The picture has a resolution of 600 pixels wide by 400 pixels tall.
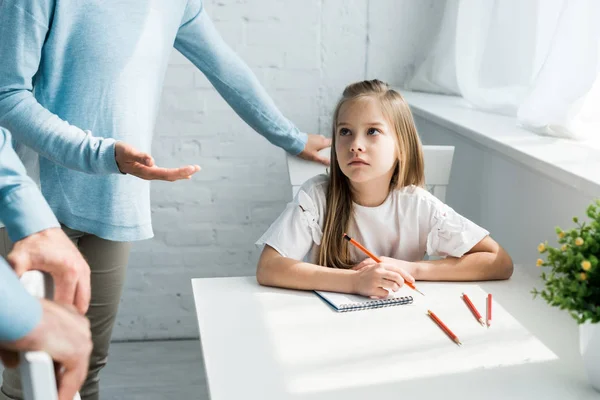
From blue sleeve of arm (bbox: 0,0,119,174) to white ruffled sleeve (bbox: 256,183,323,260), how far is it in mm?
368

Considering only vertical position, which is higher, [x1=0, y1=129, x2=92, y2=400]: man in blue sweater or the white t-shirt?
[x1=0, y1=129, x2=92, y2=400]: man in blue sweater

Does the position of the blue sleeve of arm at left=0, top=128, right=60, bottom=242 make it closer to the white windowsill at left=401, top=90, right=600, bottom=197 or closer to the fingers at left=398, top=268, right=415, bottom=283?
the fingers at left=398, top=268, right=415, bottom=283

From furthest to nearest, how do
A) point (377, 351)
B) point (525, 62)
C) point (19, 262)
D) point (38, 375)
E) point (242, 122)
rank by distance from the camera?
point (242, 122) < point (525, 62) < point (377, 351) < point (19, 262) < point (38, 375)

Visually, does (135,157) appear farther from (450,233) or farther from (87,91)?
(450,233)

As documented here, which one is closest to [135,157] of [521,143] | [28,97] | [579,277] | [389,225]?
[28,97]

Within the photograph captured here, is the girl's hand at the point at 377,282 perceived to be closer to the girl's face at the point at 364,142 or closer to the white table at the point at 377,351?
the white table at the point at 377,351

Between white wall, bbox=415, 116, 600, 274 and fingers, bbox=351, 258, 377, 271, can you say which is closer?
fingers, bbox=351, 258, 377, 271

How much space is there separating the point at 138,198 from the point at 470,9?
54.5 inches

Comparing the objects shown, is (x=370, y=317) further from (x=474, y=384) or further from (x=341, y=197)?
(x=341, y=197)

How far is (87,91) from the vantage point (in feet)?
5.38

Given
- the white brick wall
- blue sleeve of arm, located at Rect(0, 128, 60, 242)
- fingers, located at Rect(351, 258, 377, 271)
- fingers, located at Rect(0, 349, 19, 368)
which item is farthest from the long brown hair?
the white brick wall

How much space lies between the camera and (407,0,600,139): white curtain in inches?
69.6

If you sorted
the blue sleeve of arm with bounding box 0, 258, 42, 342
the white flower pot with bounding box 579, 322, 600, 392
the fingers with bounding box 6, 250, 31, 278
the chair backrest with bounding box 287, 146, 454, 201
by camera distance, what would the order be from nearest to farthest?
the blue sleeve of arm with bounding box 0, 258, 42, 342
the fingers with bounding box 6, 250, 31, 278
the white flower pot with bounding box 579, 322, 600, 392
the chair backrest with bounding box 287, 146, 454, 201

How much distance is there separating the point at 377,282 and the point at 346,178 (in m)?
0.40
